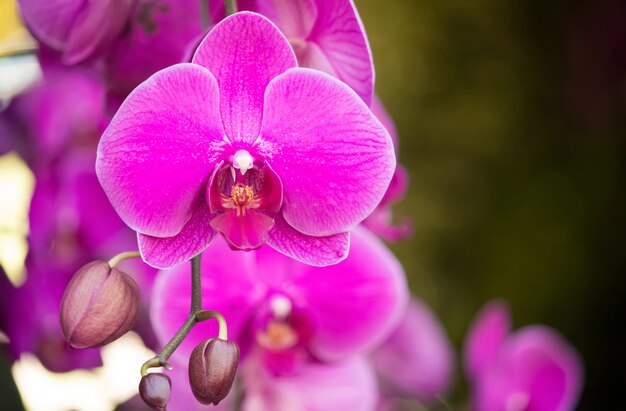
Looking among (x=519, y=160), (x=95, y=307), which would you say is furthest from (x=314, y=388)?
(x=519, y=160)

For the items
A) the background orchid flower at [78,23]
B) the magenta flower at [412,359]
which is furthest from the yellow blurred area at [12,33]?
the magenta flower at [412,359]

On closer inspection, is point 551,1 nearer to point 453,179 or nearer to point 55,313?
point 453,179

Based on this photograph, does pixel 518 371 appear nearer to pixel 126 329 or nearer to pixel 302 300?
pixel 302 300

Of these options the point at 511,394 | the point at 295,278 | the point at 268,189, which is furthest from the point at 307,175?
the point at 511,394

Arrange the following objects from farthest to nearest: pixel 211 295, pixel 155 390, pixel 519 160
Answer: pixel 519 160 < pixel 211 295 < pixel 155 390

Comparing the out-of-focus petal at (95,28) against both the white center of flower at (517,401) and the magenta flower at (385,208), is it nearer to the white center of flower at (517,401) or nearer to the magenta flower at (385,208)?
the magenta flower at (385,208)

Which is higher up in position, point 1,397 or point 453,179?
point 1,397
